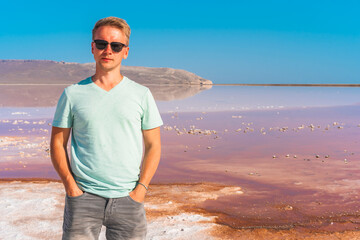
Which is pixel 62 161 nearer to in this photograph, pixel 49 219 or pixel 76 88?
pixel 76 88

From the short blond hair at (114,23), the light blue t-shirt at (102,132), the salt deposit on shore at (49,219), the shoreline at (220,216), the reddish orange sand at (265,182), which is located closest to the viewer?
the light blue t-shirt at (102,132)

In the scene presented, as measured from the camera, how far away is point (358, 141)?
457 inches

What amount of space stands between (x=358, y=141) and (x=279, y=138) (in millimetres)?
2158

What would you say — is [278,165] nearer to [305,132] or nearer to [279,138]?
[279,138]

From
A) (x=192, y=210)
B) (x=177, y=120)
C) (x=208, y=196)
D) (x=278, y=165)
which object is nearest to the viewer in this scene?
(x=192, y=210)

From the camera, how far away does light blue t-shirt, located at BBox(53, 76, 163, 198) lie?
2553mm

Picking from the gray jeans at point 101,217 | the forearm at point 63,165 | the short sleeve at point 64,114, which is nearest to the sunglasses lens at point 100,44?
Answer: the short sleeve at point 64,114

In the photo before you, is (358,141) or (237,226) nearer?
(237,226)

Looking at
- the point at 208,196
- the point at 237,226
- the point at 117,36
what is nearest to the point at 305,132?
the point at 208,196

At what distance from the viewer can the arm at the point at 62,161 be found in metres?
2.58

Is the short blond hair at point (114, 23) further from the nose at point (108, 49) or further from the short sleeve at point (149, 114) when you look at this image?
the short sleeve at point (149, 114)

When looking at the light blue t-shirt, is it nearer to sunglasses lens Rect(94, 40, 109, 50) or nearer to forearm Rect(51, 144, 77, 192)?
forearm Rect(51, 144, 77, 192)

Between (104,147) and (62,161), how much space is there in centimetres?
29

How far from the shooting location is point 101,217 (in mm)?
2615
